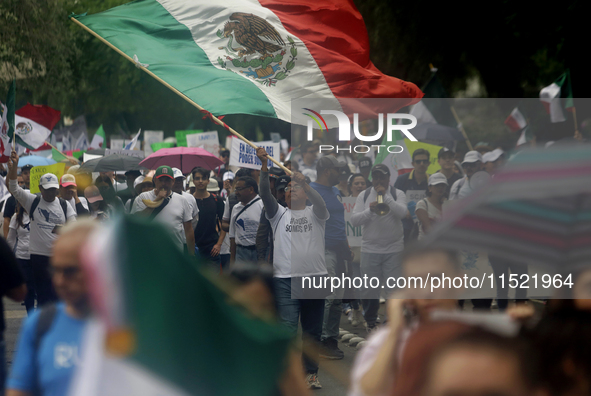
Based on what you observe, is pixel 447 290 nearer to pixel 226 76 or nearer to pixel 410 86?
pixel 226 76

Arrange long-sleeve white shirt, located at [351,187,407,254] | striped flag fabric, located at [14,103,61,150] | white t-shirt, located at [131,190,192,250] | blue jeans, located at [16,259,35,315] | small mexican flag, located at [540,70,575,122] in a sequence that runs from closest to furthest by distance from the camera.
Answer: long-sleeve white shirt, located at [351,187,407,254], white t-shirt, located at [131,190,192,250], blue jeans, located at [16,259,35,315], small mexican flag, located at [540,70,575,122], striped flag fabric, located at [14,103,61,150]

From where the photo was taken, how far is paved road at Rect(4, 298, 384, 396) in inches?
256

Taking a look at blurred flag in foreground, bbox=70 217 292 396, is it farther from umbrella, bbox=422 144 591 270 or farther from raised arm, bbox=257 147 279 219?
raised arm, bbox=257 147 279 219

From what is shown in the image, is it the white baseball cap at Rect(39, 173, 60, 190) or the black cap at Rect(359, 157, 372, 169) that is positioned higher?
the black cap at Rect(359, 157, 372, 169)

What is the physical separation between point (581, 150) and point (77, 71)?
1127 inches

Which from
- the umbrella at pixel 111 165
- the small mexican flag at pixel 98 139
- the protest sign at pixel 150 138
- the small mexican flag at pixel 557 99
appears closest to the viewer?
the small mexican flag at pixel 557 99

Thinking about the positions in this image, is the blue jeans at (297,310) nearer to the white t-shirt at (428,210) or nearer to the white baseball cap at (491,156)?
the white t-shirt at (428,210)

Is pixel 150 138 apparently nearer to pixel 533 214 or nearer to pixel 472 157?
pixel 472 157

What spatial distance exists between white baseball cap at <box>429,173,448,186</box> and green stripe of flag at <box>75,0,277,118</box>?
166 cm

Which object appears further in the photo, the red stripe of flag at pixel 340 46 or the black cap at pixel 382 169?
the red stripe of flag at pixel 340 46

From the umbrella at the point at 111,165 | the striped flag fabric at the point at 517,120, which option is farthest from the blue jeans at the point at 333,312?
the umbrella at the point at 111,165

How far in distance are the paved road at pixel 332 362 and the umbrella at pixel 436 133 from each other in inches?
96.9

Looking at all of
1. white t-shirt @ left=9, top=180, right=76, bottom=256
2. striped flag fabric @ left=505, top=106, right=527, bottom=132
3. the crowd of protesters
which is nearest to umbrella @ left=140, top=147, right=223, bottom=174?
the crowd of protesters

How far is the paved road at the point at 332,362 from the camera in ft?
21.3
